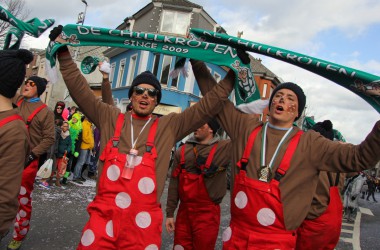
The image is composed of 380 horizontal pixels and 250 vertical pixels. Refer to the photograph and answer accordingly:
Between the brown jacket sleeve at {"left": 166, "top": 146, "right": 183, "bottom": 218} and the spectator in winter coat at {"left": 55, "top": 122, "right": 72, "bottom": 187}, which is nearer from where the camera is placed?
the brown jacket sleeve at {"left": 166, "top": 146, "right": 183, "bottom": 218}

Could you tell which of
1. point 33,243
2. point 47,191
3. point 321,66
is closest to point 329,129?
point 321,66

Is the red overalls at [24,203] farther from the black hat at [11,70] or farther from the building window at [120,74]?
the building window at [120,74]

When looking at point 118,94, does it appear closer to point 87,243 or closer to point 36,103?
point 36,103

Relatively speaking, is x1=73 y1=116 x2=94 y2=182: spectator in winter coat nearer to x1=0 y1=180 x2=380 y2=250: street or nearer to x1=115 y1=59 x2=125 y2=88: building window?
x1=0 y1=180 x2=380 y2=250: street

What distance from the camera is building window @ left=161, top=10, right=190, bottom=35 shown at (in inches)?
840

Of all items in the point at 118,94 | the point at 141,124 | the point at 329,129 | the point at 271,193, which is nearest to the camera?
the point at 271,193

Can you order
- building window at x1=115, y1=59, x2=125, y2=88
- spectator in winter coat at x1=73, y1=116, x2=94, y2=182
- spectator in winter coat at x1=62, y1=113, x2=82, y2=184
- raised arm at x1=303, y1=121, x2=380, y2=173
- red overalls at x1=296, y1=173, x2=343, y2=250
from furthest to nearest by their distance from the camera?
building window at x1=115, y1=59, x2=125, y2=88
spectator in winter coat at x1=73, y1=116, x2=94, y2=182
spectator in winter coat at x1=62, y1=113, x2=82, y2=184
red overalls at x1=296, y1=173, x2=343, y2=250
raised arm at x1=303, y1=121, x2=380, y2=173

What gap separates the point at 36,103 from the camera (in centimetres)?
430

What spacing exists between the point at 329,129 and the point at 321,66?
7.37 ft

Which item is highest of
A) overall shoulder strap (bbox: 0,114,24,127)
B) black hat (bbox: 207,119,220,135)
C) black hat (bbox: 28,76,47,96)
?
black hat (bbox: 28,76,47,96)

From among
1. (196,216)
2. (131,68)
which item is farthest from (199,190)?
(131,68)

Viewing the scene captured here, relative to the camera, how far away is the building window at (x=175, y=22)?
21.3 m

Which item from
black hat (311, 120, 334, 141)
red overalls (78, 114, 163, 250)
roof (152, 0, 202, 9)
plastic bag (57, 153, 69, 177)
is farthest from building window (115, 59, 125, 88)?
red overalls (78, 114, 163, 250)

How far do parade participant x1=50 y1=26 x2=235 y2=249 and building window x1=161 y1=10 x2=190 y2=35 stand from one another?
19013 mm
